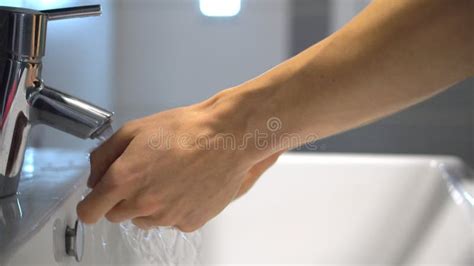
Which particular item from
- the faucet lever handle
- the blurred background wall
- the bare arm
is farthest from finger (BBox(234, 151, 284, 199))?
the blurred background wall

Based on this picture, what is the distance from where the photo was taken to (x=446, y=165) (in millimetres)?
748

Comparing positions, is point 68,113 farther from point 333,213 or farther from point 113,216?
point 333,213

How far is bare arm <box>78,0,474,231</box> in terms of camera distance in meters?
0.41

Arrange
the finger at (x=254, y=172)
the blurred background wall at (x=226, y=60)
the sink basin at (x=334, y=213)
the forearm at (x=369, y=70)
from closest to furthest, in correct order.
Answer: the forearm at (x=369, y=70), the finger at (x=254, y=172), the sink basin at (x=334, y=213), the blurred background wall at (x=226, y=60)

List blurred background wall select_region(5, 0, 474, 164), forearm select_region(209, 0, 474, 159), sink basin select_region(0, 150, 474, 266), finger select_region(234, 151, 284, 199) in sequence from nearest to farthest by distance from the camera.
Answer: forearm select_region(209, 0, 474, 159) → finger select_region(234, 151, 284, 199) → sink basin select_region(0, 150, 474, 266) → blurred background wall select_region(5, 0, 474, 164)

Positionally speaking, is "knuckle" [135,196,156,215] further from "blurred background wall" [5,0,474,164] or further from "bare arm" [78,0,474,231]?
"blurred background wall" [5,0,474,164]

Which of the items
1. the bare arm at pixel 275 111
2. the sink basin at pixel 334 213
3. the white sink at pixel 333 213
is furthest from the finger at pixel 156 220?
the white sink at pixel 333 213

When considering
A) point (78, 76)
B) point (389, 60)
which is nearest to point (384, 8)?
point (389, 60)

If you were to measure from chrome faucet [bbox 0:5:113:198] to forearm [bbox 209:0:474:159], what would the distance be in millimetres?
110

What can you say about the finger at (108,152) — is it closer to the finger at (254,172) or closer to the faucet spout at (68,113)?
the faucet spout at (68,113)

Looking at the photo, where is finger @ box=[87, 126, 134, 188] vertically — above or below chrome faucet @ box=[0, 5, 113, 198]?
below

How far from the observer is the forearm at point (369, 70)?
15.7 inches

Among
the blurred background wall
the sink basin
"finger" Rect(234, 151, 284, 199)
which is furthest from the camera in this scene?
the blurred background wall

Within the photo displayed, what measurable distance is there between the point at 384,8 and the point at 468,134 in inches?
25.2
